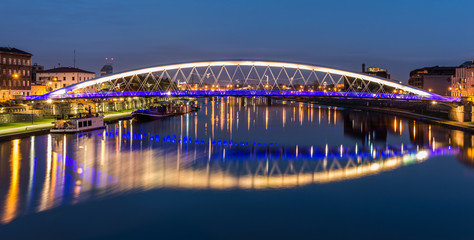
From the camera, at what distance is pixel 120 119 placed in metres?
56.4

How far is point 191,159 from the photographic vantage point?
92.4 feet

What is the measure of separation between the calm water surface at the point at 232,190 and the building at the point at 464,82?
41.1m

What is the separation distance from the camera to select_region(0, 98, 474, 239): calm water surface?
1503 cm

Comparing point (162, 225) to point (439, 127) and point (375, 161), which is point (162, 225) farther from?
point (439, 127)

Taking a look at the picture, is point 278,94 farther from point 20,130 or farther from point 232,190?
point 232,190

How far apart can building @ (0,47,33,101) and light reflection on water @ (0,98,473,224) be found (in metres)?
27.1

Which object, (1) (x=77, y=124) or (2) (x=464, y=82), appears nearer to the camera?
(1) (x=77, y=124)

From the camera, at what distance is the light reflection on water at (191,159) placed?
20.3 meters

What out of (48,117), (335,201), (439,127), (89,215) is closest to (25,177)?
(89,215)

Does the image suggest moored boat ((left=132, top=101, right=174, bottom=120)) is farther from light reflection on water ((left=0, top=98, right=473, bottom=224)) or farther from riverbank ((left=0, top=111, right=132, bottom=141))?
riverbank ((left=0, top=111, right=132, bottom=141))

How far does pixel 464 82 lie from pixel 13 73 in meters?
69.5

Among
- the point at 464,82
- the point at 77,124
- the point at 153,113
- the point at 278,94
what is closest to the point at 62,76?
the point at 153,113

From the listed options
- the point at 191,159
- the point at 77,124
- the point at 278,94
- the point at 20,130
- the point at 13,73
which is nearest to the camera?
the point at 191,159

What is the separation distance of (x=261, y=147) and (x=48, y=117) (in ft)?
87.9
